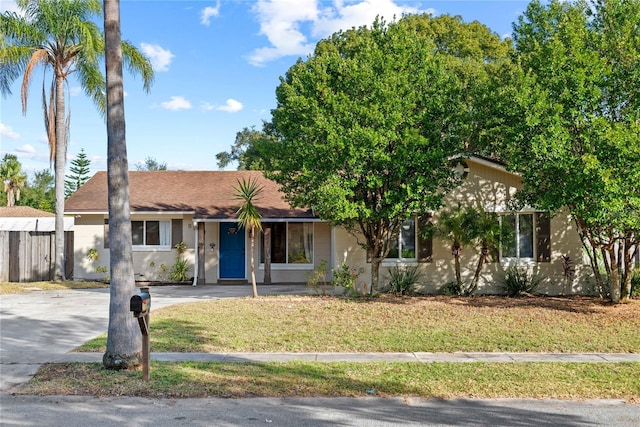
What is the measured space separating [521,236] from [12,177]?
4376 cm

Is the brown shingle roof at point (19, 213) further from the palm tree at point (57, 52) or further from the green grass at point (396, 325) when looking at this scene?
the green grass at point (396, 325)

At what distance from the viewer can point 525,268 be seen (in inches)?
622

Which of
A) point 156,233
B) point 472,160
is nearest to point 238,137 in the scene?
point 156,233

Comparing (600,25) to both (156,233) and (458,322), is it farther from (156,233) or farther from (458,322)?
(156,233)

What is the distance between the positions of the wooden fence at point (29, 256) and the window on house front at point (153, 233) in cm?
281

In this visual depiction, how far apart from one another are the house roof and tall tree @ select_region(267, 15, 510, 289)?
5867 mm

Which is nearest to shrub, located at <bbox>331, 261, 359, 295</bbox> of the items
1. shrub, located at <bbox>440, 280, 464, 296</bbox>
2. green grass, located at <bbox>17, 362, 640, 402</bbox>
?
shrub, located at <bbox>440, 280, 464, 296</bbox>

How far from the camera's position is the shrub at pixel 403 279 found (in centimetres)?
1551

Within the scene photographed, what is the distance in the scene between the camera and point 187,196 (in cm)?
2164

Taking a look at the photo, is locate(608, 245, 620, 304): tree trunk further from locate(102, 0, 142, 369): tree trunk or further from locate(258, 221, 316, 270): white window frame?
locate(102, 0, 142, 369): tree trunk

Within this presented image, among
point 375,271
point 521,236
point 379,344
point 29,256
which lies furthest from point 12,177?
point 379,344

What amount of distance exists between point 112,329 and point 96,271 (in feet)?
46.0

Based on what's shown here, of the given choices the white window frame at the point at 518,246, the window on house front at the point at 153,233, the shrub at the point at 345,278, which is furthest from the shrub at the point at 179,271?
the white window frame at the point at 518,246

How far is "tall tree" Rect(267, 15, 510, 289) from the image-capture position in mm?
12867
